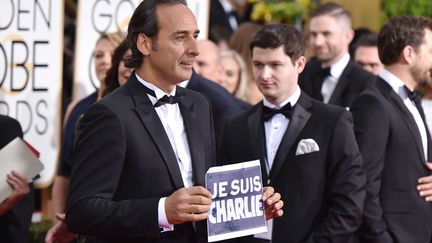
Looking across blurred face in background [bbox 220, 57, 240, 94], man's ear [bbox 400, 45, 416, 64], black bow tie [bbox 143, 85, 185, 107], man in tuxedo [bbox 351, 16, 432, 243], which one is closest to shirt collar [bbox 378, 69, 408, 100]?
man in tuxedo [bbox 351, 16, 432, 243]

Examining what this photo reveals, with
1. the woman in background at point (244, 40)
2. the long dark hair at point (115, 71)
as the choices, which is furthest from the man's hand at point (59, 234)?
the woman in background at point (244, 40)

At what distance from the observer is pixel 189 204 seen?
3.71m

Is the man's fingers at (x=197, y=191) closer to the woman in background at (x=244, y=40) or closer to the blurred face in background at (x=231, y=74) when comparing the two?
the blurred face in background at (x=231, y=74)

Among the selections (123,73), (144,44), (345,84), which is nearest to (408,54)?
(345,84)

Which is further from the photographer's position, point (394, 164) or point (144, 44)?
point (394, 164)

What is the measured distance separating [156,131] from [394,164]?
205 cm

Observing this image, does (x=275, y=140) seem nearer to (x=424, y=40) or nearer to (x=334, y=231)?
(x=334, y=231)

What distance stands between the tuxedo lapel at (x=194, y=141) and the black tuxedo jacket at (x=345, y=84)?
3.04 m

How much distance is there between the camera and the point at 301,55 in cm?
557

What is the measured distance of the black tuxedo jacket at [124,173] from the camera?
3.83m

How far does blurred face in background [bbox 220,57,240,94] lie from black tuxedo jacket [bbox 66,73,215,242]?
4454 millimetres

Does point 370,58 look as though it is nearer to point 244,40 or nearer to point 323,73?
point 323,73

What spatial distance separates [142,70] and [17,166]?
1.65 meters

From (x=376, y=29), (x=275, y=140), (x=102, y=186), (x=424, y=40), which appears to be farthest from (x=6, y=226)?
(x=376, y=29)
